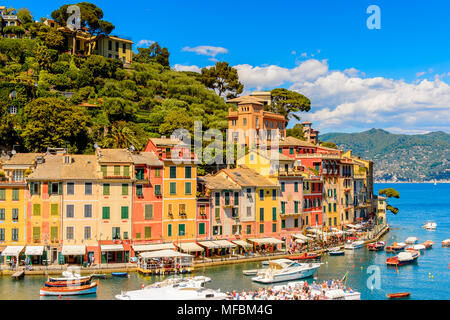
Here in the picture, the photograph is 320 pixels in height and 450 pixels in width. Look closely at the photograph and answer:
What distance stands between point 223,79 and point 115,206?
67.3m

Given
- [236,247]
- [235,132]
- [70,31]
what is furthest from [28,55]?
[236,247]

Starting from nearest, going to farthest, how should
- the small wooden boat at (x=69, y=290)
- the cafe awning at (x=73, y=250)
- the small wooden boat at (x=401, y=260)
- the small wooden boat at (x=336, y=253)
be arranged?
1. the small wooden boat at (x=69, y=290)
2. the cafe awning at (x=73, y=250)
3. the small wooden boat at (x=401, y=260)
4. the small wooden boat at (x=336, y=253)

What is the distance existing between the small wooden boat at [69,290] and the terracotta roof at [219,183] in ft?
63.5

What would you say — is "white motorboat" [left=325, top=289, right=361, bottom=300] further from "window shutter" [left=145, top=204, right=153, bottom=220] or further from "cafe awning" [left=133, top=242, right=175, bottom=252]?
"window shutter" [left=145, top=204, right=153, bottom=220]

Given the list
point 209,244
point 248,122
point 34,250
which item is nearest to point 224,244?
point 209,244

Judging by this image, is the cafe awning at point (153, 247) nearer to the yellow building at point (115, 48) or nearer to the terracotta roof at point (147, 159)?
the terracotta roof at point (147, 159)

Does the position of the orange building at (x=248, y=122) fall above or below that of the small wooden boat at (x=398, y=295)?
above

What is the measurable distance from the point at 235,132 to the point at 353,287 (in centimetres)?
4473

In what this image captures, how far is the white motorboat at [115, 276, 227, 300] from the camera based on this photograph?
37562mm

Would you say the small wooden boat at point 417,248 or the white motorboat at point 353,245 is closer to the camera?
the white motorboat at point 353,245

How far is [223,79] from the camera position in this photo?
368ft

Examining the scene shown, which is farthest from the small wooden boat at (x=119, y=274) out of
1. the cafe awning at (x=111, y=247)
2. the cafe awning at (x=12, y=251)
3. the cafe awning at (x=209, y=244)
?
the cafe awning at (x=209, y=244)

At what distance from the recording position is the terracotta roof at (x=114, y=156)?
50375mm
